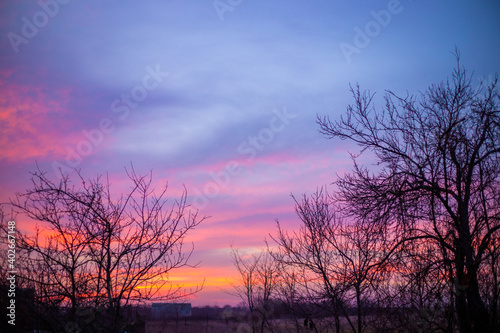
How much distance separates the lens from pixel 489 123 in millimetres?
8789

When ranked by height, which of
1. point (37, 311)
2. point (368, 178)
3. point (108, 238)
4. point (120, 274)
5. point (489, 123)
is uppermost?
point (489, 123)

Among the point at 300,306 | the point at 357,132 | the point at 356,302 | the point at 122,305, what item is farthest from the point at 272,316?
the point at 122,305

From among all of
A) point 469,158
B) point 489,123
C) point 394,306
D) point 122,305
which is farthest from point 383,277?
point 122,305

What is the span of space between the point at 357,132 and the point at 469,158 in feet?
8.17

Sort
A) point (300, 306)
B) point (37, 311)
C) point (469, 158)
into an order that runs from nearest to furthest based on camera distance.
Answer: point (37, 311) → point (469, 158) → point (300, 306)

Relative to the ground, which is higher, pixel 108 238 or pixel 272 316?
pixel 108 238

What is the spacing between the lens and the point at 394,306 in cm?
977

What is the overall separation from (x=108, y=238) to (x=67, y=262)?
78 cm

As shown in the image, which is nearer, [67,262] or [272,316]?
[67,262]

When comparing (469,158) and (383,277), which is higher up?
(469,158)

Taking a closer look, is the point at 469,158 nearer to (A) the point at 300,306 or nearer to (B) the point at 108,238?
(A) the point at 300,306

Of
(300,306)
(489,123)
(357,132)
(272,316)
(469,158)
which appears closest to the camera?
(489,123)

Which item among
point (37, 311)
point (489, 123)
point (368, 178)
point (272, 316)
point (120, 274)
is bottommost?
point (272, 316)

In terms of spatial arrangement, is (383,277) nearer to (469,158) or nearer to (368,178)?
(368,178)
